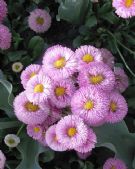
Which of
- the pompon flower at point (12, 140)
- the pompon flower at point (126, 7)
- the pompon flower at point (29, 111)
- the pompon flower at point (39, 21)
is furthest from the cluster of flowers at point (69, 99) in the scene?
the pompon flower at point (39, 21)

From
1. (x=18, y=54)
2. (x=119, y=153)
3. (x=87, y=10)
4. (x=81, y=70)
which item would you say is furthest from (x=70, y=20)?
(x=119, y=153)

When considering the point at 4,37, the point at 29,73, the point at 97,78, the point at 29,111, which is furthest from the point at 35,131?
the point at 4,37

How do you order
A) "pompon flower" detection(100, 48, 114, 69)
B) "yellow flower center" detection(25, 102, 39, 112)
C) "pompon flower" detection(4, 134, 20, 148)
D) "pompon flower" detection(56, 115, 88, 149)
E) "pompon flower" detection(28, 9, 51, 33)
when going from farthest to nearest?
1. "pompon flower" detection(28, 9, 51, 33)
2. "pompon flower" detection(100, 48, 114, 69)
3. "pompon flower" detection(4, 134, 20, 148)
4. "yellow flower center" detection(25, 102, 39, 112)
5. "pompon flower" detection(56, 115, 88, 149)

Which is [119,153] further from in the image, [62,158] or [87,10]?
[87,10]

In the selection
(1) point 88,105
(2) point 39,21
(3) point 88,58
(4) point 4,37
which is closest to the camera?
(1) point 88,105

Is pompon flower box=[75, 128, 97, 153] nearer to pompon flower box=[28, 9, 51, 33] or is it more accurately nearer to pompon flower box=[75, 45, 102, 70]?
pompon flower box=[75, 45, 102, 70]

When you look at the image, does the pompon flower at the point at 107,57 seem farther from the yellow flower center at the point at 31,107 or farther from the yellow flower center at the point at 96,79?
the yellow flower center at the point at 31,107

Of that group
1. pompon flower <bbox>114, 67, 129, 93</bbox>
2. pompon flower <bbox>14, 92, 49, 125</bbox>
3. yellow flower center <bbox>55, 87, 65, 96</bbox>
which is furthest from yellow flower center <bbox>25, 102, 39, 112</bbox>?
pompon flower <bbox>114, 67, 129, 93</bbox>

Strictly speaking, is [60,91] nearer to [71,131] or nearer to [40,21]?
[71,131]
